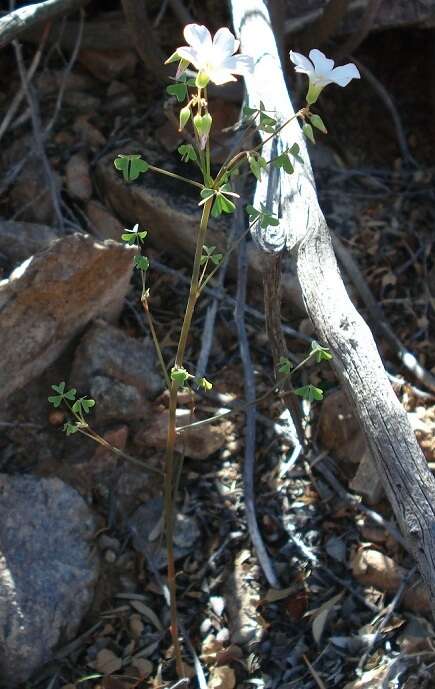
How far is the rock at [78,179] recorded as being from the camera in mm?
3463

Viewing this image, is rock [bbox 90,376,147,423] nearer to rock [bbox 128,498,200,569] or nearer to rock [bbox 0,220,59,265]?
rock [bbox 128,498,200,569]

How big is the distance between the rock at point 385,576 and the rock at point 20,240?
134 cm

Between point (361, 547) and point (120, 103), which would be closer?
point (361, 547)

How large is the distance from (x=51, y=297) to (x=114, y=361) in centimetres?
29

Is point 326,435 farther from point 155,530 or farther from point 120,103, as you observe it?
point 120,103

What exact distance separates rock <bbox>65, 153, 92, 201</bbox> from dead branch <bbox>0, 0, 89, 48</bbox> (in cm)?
62

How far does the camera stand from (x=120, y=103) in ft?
12.1

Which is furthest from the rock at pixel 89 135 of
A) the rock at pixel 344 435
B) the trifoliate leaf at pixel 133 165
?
the trifoliate leaf at pixel 133 165

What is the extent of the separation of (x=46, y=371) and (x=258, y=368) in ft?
2.30

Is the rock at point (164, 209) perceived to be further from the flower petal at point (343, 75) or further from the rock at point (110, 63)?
the flower petal at point (343, 75)

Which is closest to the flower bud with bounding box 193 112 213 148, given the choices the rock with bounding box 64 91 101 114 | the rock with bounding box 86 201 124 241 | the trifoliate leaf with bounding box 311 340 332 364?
the trifoliate leaf with bounding box 311 340 332 364

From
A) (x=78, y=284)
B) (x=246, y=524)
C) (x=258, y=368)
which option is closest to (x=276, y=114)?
(x=78, y=284)

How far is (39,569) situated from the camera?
2.59 m

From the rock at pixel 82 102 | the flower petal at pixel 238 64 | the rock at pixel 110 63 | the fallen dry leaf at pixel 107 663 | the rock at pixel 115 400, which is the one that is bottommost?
the fallen dry leaf at pixel 107 663
